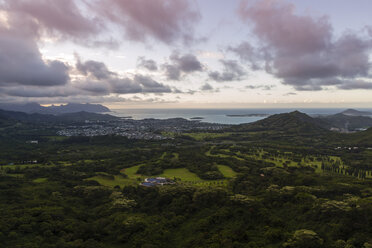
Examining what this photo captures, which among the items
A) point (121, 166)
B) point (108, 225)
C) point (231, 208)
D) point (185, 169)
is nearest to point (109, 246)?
point (108, 225)

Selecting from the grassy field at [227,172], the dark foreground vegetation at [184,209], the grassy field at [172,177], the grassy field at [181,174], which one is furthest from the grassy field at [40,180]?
the grassy field at [227,172]

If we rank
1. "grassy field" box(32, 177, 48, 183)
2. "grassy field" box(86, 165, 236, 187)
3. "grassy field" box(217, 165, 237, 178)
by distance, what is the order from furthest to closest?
"grassy field" box(217, 165, 237, 178) → "grassy field" box(32, 177, 48, 183) → "grassy field" box(86, 165, 236, 187)

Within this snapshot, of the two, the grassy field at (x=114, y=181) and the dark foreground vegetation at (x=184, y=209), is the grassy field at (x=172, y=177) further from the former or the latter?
the dark foreground vegetation at (x=184, y=209)

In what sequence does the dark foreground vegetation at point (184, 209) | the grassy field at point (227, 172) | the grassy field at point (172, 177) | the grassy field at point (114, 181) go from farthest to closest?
the grassy field at point (227, 172), the grassy field at point (114, 181), the grassy field at point (172, 177), the dark foreground vegetation at point (184, 209)

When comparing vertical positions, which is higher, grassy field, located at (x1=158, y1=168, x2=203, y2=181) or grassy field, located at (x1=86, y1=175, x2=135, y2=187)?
grassy field, located at (x1=158, y1=168, x2=203, y2=181)

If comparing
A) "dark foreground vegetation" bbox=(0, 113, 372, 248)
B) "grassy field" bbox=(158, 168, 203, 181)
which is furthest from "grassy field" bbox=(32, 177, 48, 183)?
"grassy field" bbox=(158, 168, 203, 181)

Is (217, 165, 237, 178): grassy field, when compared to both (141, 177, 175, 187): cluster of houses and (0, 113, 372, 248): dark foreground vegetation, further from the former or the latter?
(141, 177, 175, 187): cluster of houses

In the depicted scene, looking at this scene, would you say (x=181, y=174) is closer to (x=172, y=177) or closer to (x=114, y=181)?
(x=172, y=177)

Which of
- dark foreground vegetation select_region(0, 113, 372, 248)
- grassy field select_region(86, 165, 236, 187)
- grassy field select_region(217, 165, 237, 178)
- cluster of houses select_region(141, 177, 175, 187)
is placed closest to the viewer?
dark foreground vegetation select_region(0, 113, 372, 248)

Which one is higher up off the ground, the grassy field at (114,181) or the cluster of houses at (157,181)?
the cluster of houses at (157,181)

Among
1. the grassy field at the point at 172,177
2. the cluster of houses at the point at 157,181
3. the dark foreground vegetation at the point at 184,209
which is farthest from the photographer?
the grassy field at the point at 172,177

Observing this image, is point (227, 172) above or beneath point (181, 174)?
beneath

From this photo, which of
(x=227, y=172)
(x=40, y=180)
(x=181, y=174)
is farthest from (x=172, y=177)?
(x=40, y=180)
